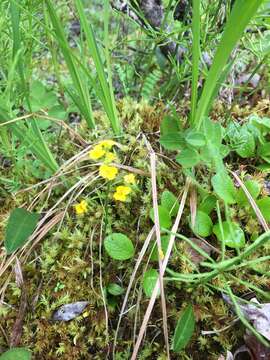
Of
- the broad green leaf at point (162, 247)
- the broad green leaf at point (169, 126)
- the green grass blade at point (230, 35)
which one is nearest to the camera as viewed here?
the green grass blade at point (230, 35)

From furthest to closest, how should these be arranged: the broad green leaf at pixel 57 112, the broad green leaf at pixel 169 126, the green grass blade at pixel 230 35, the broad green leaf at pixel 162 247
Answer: the broad green leaf at pixel 57 112 < the broad green leaf at pixel 169 126 < the broad green leaf at pixel 162 247 < the green grass blade at pixel 230 35

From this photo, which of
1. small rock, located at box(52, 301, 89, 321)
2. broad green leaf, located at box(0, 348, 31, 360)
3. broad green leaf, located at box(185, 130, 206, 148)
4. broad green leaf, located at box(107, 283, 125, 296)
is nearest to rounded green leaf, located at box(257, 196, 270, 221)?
broad green leaf, located at box(185, 130, 206, 148)

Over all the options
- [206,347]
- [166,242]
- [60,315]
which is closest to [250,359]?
[206,347]

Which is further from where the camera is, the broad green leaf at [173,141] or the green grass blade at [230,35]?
the broad green leaf at [173,141]

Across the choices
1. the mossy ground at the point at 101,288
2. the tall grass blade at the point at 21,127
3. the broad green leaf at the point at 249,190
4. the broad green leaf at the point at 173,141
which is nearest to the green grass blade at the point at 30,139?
the tall grass blade at the point at 21,127

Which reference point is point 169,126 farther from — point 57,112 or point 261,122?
point 57,112

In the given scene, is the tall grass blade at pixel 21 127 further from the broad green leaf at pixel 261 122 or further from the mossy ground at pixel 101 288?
the broad green leaf at pixel 261 122

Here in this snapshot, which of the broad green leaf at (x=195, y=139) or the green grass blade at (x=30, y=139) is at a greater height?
the broad green leaf at (x=195, y=139)

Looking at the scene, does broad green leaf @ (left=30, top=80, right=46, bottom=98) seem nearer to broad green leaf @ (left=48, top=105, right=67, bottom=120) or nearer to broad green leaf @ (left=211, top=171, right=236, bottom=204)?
broad green leaf @ (left=48, top=105, right=67, bottom=120)
